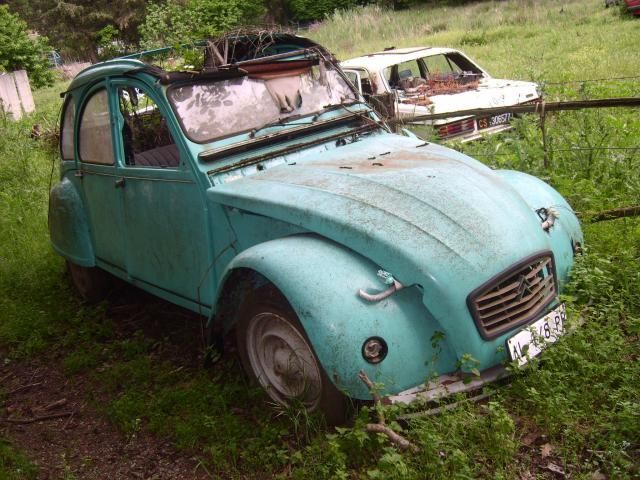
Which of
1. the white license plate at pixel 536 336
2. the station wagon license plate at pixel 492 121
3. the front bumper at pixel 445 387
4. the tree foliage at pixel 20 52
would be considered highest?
the tree foliage at pixel 20 52

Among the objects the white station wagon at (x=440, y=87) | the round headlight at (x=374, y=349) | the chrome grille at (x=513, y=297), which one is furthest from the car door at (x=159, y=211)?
the white station wagon at (x=440, y=87)

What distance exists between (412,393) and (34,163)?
355 inches

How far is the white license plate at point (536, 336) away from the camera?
3031mm

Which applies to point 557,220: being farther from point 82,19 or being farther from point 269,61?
point 82,19

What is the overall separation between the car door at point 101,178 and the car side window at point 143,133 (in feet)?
Result: 0.37

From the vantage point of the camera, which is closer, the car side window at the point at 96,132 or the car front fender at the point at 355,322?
the car front fender at the point at 355,322

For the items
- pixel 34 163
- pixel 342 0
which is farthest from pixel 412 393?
pixel 342 0

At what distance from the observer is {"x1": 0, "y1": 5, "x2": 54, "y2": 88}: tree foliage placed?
17188 millimetres

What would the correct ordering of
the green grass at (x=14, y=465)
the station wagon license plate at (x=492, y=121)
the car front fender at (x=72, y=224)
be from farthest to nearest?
the station wagon license plate at (x=492, y=121)
the car front fender at (x=72, y=224)
the green grass at (x=14, y=465)

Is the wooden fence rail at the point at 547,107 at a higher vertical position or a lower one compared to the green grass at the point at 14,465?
higher

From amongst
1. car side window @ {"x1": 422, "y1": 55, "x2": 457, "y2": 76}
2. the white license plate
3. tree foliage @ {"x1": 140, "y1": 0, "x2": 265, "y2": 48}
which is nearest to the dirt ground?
the white license plate

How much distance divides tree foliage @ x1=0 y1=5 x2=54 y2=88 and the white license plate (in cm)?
1691

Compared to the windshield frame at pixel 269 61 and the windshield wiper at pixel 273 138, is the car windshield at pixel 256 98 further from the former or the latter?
the windshield wiper at pixel 273 138

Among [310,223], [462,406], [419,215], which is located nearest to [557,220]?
[419,215]
